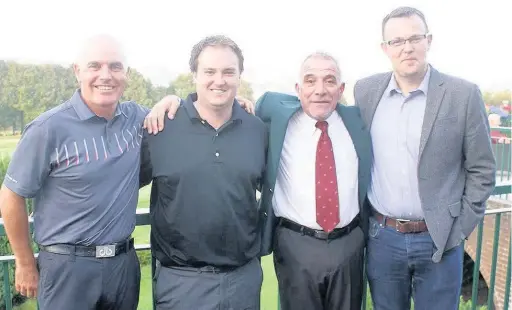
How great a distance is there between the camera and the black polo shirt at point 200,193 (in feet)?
6.82

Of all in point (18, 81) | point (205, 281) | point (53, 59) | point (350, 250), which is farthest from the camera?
point (53, 59)

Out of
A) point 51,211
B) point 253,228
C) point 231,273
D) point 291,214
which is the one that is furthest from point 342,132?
point 51,211

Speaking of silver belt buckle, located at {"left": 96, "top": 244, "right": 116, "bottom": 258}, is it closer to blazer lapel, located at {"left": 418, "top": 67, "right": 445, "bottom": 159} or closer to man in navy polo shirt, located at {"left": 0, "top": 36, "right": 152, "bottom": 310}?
man in navy polo shirt, located at {"left": 0, "top": 36, "right": 152, "bottom": 310}

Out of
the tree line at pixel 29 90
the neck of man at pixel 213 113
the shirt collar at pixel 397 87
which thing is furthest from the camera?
the tree line at pixel 29 90

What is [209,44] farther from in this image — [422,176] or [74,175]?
[422,176]

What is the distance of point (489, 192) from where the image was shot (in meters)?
2.38

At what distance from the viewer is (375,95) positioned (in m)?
2.51

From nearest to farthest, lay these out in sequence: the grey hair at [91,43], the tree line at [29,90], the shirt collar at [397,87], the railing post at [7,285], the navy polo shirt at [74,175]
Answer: the navy polo shirt at [74,175]
the railing post at [7,285]
the grey hair at [91,43]
the shirt collar at [397,87]
the tree line at [29,90]

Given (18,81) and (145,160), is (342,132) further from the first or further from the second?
(18,81)

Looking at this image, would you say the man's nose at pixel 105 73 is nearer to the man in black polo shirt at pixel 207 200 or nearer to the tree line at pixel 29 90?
the man in black polo shirt at pixel 207 200

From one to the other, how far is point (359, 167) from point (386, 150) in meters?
0.15

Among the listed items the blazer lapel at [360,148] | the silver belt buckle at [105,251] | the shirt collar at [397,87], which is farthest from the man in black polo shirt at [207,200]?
the shirt collar at [397,87]

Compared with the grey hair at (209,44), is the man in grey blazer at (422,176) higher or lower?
lower

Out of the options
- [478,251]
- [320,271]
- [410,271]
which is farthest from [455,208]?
[320,271]
